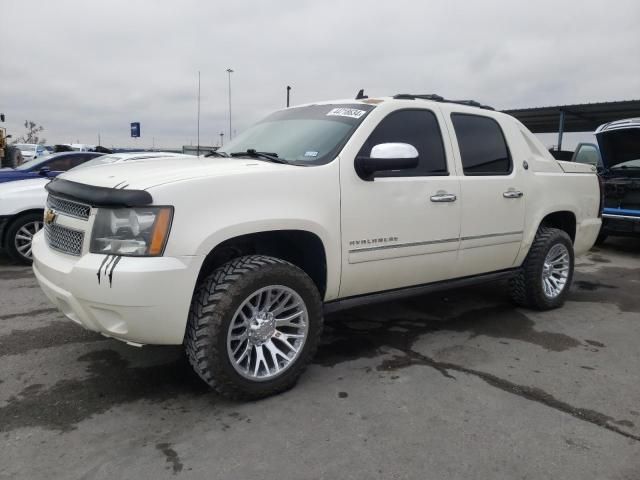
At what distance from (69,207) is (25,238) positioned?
4.24m

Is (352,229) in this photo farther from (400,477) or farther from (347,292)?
(400,477)

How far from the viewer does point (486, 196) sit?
13.3 ft

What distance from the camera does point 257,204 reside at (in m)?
2.87

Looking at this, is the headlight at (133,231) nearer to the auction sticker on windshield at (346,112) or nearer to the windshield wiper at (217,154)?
the windshield wiper at (217,154)

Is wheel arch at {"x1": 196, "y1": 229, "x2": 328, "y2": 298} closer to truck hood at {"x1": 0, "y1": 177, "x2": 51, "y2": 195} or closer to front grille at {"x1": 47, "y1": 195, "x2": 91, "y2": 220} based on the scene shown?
front grille at {"x1": 47, "y1": 195, "x2": 91, "y2": 220}

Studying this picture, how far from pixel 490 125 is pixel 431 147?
90 centimetres

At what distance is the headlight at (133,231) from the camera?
257cm

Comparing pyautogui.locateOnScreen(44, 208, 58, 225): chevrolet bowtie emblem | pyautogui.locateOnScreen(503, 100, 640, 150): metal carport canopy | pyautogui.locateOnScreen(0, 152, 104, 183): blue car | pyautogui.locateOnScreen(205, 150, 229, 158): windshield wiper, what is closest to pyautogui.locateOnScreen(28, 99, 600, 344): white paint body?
pyautogui.locateOnScreen(44, 208, 58, 225): chevrolet bowtie emblem

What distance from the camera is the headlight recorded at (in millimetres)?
2570

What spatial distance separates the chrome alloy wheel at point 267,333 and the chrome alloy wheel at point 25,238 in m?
4.76

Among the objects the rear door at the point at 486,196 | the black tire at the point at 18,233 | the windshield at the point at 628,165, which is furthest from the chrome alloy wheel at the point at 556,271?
the black tire at the point at 18,233

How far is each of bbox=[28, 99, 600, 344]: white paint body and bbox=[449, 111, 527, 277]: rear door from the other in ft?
0.05

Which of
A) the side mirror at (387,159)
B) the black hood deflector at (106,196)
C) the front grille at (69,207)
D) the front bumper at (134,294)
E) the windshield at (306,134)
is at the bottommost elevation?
the front bumper at (134,294)

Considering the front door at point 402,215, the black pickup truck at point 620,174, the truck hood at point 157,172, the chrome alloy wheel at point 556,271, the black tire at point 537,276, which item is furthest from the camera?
the black pickup truck at point 620,174
